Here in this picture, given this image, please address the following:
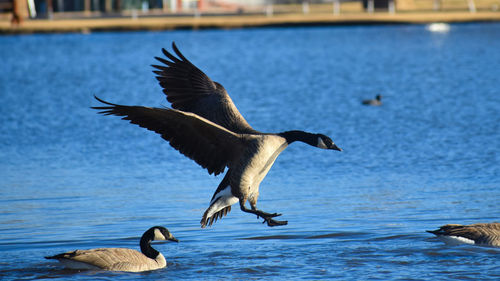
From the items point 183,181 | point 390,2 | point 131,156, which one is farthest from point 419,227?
point 390,2

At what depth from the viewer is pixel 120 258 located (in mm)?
8828

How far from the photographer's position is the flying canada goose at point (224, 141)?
898 centimetres

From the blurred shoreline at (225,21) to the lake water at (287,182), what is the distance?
19794 millimetres

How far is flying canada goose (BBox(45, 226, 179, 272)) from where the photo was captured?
871 cm

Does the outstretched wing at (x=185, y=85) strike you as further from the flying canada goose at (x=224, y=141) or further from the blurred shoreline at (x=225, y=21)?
the blurred shoreline at (x=225, y=21)

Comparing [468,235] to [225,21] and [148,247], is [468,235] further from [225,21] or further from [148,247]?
[225,21]

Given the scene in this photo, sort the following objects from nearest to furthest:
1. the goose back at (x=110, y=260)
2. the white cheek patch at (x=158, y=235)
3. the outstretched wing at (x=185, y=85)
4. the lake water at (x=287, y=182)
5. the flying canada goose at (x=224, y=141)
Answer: the goose back at (x=110, y=260)
the flying canada goose at (x=224, y=141)
the white cheek patch at (x=158, y=235)
the lake water at (x=287, y=182)
the outstretched wing at (x=185, y=85)

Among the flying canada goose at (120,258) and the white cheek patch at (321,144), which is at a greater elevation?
the white cheek patch at (321,144)

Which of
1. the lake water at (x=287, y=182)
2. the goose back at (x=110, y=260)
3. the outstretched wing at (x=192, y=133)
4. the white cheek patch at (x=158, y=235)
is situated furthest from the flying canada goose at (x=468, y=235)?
the goose back at (x=110, y=260)

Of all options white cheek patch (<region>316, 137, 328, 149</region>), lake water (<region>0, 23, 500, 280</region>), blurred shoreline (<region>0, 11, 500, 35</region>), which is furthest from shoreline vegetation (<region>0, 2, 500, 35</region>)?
white cheek patch (<region>316, 137, 328, 149</region>)

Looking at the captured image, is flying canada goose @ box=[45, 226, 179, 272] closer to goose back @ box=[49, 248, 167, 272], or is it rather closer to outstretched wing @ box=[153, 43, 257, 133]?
goose back @ box=[49, 248, 167, 272]

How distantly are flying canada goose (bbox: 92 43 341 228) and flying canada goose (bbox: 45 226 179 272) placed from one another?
71cm

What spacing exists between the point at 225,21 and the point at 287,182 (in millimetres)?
40024

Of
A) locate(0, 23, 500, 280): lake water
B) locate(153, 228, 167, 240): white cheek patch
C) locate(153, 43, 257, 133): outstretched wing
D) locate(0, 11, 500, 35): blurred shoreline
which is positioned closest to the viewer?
locate(153, 228, 167, 240): white cheek patch
